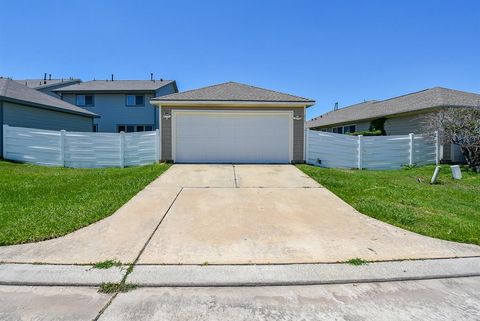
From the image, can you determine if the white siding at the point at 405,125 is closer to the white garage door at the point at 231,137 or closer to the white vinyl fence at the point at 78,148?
the white garage door at the point at 231,137

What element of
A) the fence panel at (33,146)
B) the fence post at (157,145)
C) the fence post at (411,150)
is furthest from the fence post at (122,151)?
the fence post at (411,150)

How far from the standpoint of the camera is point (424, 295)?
3.06m

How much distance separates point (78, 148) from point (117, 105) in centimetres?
1168

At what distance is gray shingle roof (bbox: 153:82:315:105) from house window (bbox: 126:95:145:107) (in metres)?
11.2

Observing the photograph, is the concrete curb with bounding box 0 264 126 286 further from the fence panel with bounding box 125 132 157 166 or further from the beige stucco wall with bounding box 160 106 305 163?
the fence panel with bounding box 125 132 157 166

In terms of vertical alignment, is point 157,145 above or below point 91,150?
above

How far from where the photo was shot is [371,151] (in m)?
13.0

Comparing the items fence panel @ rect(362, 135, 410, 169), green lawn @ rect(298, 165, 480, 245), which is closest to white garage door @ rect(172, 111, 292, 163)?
green lawn @ rect(298, 165, 480, 245)

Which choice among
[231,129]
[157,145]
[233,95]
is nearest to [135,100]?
[157,145]

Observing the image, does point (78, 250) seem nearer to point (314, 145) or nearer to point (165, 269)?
point (165, 269)

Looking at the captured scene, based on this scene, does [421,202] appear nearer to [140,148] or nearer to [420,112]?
[420,112]

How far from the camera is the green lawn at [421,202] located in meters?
4.94

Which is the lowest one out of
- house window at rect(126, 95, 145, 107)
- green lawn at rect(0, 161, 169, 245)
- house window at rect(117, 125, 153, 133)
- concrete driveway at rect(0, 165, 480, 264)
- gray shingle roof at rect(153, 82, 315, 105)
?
concrete driveway at rect(0, 165, 480, 264)

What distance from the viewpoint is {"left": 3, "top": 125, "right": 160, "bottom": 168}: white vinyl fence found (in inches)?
478
